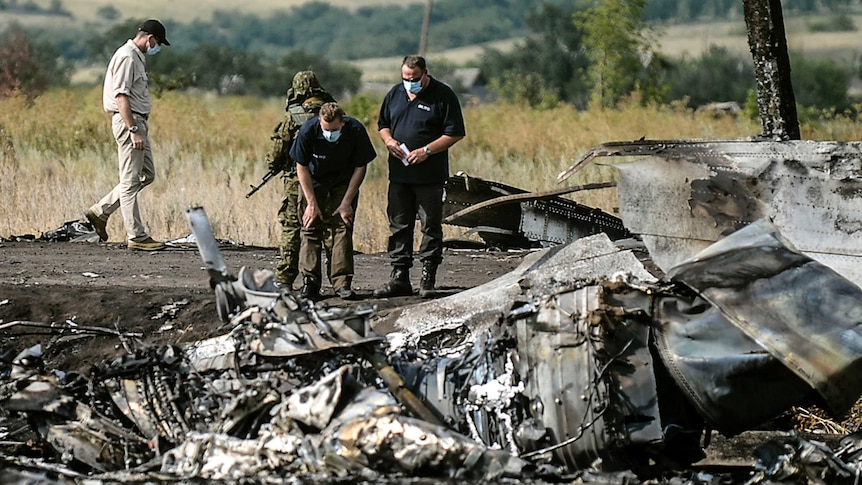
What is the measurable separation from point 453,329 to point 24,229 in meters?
8.19

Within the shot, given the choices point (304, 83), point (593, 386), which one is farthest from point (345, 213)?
point (593, 386)

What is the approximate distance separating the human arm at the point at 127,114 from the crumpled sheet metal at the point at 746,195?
16.1 feet

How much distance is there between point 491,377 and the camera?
15.9 ft

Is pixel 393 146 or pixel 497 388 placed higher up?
pixel 393 146

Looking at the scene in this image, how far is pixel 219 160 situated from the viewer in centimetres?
1652

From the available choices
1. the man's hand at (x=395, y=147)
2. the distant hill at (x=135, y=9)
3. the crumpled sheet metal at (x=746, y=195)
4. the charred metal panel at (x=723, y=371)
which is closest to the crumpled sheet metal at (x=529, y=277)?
the crumpled sheet metal at (x=746, y=195)

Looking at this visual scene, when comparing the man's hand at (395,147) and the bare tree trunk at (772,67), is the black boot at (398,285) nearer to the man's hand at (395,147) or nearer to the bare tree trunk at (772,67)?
the man's hand at (395,147)

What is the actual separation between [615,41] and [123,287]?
2396cm

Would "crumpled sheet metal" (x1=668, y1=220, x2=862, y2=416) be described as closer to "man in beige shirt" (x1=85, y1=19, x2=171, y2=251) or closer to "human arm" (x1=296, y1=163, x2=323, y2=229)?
"human arm" (x1=296, y1=163, x2=323, y2=229)

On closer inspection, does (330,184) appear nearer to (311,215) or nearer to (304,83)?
(311,215)

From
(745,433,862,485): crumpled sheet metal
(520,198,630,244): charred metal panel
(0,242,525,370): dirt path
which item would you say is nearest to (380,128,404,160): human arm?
(0,242,525,370): dirt path

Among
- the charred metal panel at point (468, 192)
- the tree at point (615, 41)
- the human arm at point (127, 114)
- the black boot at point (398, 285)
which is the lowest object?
the black boot at point (398, 285)

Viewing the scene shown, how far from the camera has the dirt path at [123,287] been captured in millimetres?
8656

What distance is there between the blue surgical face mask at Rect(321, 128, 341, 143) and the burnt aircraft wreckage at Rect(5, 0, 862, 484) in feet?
12.0
